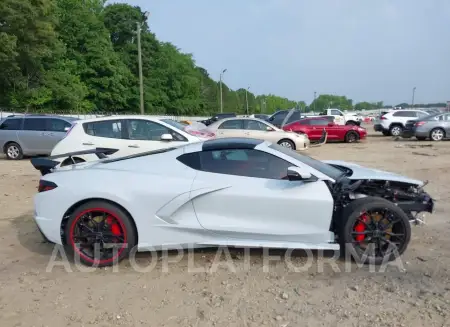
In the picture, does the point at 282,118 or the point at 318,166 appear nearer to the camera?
the point at 318,166

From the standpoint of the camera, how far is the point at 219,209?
4.08m

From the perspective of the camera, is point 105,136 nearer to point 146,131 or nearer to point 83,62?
point 146,131

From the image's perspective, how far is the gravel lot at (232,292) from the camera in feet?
10.4

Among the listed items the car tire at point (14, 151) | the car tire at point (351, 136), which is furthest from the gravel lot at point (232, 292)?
the car tire at point (351, 136)

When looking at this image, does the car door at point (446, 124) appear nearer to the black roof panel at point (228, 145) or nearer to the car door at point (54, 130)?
the car door at point (54, 130)

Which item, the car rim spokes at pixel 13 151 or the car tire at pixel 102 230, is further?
the car rim spokes at pixel 13 151

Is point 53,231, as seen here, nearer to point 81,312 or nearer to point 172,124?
point 81,312

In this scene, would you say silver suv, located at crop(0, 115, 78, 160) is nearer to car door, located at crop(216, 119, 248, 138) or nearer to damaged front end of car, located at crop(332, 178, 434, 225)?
car door, located at crop(216, 119, 248, 138)

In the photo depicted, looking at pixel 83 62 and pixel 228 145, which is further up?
pixel 83 62

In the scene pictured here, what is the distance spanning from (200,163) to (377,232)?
199 cm

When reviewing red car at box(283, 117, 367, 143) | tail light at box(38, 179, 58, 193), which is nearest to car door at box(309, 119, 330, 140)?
red car at box(283, 117, 367, 143)

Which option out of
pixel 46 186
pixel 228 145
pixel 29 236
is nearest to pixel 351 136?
pixel 228 145

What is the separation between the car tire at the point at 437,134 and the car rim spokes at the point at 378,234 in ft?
57.3

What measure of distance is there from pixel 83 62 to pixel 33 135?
3516cm
